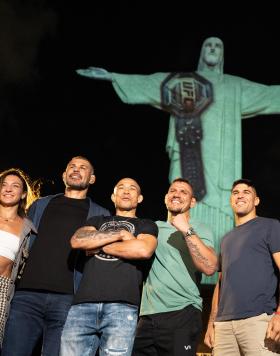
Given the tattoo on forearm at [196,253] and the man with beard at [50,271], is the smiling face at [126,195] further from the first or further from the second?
the tattoo on forearm at [196,253]

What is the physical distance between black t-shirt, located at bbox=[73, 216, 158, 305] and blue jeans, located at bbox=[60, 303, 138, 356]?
0.15ft

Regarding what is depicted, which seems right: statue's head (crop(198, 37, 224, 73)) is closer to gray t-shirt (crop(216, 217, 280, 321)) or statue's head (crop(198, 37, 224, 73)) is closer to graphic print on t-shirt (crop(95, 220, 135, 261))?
gray t-shirt (crop(216, 217, 280, 321))

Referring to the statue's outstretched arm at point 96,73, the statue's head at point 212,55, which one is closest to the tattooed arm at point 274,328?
the statue's outstretched arm at point 96,73

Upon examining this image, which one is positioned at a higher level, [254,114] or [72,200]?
[254,114]

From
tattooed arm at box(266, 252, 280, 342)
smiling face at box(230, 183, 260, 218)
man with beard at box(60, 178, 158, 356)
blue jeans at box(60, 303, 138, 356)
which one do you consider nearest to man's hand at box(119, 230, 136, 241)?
man with beard at box(60, 178, 158, 356)

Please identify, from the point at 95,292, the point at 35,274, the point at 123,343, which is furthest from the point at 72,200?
the point at 123,343

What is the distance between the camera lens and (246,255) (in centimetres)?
343

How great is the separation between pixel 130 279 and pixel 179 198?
2.39ft

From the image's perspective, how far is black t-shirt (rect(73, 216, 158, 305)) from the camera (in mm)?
3093

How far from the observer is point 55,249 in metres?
3.55

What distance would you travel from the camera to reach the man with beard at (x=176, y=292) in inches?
127

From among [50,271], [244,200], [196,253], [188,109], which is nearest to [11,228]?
[50,271]

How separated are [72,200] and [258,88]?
821 centimetres

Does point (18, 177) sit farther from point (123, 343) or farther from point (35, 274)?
point (123, 343)
